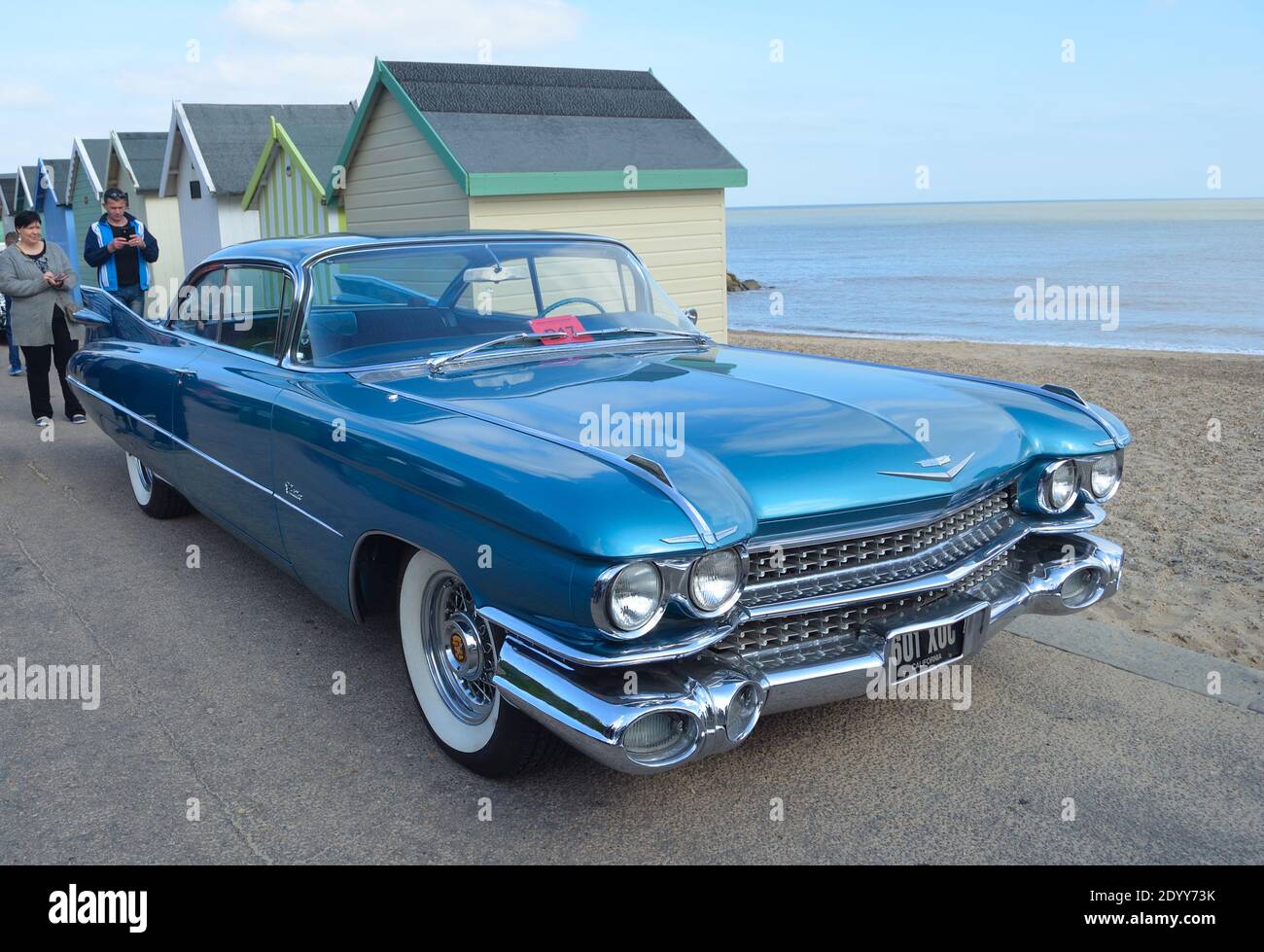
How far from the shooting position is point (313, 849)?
113 inches

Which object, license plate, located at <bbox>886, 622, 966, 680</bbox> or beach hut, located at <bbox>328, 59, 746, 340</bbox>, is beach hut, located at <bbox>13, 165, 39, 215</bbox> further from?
license plate, located at <bbox>886, 622, 966, 680</bbox>

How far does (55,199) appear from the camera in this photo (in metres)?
30.9

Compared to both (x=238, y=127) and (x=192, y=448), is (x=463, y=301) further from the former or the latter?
(x=238, y=127)

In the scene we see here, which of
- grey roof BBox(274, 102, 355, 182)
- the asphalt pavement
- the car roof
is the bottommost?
the asphalt pavement

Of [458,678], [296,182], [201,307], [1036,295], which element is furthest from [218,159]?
[1036,295]

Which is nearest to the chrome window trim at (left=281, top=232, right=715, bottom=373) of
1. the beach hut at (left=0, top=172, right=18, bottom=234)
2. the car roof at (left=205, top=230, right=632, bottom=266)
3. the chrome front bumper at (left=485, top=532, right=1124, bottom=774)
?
the car roof at (left=205, top=230, right=632, bottom=266)

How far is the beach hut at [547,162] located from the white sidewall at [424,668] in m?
6.97

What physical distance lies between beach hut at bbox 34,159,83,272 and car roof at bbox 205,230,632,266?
28.4m

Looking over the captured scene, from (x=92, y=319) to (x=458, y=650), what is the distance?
4.11 metres

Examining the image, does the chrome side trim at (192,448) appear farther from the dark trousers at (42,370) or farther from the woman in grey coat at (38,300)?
the dark trousers at (42,370)

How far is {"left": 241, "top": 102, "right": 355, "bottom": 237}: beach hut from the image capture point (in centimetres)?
1324
